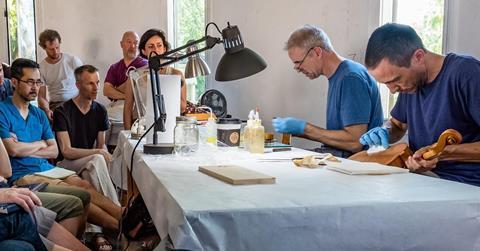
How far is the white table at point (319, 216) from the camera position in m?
0.96

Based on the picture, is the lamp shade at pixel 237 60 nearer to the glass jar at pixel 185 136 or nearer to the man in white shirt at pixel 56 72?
the glass jar at pixel 185 136

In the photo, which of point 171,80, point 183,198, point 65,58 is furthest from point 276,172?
point 65,58

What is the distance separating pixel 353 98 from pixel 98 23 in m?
3.56

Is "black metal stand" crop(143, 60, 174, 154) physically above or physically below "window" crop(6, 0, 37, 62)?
below

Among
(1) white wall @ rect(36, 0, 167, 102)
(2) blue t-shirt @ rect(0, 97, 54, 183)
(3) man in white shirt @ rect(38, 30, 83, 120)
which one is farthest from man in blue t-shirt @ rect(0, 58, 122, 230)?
(1) white wall @ rect(36, 0, 167, 102)

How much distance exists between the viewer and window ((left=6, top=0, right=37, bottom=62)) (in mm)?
5039

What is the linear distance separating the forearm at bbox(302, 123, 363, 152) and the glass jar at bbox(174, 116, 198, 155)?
25.3 inches

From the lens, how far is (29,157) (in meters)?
2.58

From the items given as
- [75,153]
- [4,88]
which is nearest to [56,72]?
→ [4,88]

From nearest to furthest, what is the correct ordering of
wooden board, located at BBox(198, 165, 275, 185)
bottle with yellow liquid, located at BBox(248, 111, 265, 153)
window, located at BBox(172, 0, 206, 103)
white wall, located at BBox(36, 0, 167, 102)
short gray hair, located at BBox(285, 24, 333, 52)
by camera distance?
wooden board, located at BBox(198, 165, 275, 185) < bottle with yellow liquid, located at BBox(248, 111, 265, 153) < short gray hair, located at BBox(285, 24, 333, 52) < white wall, located at BBox(36, 0, 167, 102) < window, located at BBox(172, 0, 206, 103)

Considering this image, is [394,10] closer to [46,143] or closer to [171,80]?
[171,80]

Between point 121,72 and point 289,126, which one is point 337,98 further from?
point 121,72

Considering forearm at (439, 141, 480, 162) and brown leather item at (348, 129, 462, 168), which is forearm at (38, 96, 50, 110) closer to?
brown leather item at (348, 129, 462, 168)

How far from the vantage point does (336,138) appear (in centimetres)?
229
